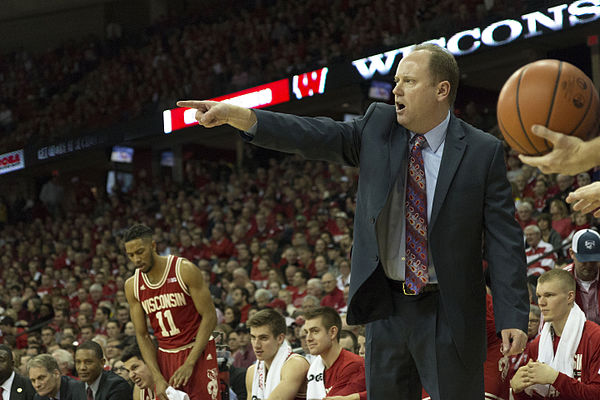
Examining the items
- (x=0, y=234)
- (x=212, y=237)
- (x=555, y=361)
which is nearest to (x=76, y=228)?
(x=0, y=234)

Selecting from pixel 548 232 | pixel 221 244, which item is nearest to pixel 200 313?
pixel 548 232

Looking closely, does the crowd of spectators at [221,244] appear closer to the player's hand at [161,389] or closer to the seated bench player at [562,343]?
the player's hand at [161,389]

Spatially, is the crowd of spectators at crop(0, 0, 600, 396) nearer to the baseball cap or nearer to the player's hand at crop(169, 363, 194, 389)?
the player's hand at crop(169, 363, 194, 389)

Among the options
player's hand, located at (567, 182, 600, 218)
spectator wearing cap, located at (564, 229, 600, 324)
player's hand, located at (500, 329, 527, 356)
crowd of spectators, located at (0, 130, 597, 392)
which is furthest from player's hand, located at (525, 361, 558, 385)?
crowd of spectators, located at (0, 130, 597, 392)

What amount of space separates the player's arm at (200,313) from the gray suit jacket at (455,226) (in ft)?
9.18

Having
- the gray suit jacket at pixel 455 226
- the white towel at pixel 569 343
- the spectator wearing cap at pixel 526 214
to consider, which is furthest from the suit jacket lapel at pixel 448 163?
the spectator wearing cap at pixel 526 214

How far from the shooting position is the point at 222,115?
272 centimetres

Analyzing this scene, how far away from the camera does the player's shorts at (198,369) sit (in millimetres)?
5504

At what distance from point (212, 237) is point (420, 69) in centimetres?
1183

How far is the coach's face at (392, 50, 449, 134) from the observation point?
287 cm

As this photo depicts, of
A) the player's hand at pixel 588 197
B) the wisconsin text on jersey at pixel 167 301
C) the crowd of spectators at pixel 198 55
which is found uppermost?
the crowd of spectators at pixel 198 55

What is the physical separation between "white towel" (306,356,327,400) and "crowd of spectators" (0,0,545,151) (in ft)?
27.1

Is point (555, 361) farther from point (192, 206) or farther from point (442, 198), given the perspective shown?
point (192, 206)

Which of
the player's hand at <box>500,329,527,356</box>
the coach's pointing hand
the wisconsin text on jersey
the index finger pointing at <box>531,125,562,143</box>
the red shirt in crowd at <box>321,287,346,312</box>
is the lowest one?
the player's hand at <box>500,329,527,356</box>
